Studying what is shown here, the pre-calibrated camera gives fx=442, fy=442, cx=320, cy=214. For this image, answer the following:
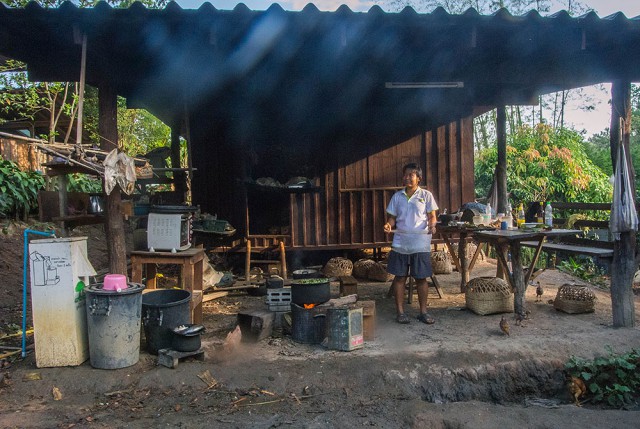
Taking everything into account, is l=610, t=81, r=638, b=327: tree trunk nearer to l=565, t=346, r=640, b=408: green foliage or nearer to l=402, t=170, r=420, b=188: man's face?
l=565, t=346, r=640, b=408: green foliage

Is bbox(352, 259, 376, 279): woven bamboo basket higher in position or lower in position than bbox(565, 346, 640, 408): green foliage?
higher

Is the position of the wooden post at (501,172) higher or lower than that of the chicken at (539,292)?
higher

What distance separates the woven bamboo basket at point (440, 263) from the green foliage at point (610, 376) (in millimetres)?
4314

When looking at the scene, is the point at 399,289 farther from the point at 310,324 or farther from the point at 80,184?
the point at 80,184

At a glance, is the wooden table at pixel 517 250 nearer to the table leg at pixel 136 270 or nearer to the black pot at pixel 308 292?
the black pot at pixel 308 292

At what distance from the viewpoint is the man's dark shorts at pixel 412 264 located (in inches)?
227

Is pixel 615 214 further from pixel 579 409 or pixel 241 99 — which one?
pixel 241 99

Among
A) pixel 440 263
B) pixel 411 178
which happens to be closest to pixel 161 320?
pixel 411 178

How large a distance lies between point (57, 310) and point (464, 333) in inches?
178

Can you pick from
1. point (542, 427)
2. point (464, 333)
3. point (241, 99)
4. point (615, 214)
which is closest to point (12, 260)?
point (241, 99)

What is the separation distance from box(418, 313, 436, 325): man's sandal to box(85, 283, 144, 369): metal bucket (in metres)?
3.55

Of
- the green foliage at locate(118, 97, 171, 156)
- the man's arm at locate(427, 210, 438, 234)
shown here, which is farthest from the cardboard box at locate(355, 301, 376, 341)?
the green foliage at locate(118, 97, 171, 156)

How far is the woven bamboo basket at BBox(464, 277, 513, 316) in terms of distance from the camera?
604 centimetres

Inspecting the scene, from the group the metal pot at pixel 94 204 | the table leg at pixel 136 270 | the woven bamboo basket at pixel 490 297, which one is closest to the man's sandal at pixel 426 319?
the woven bamboo basket at pixel 490 297
